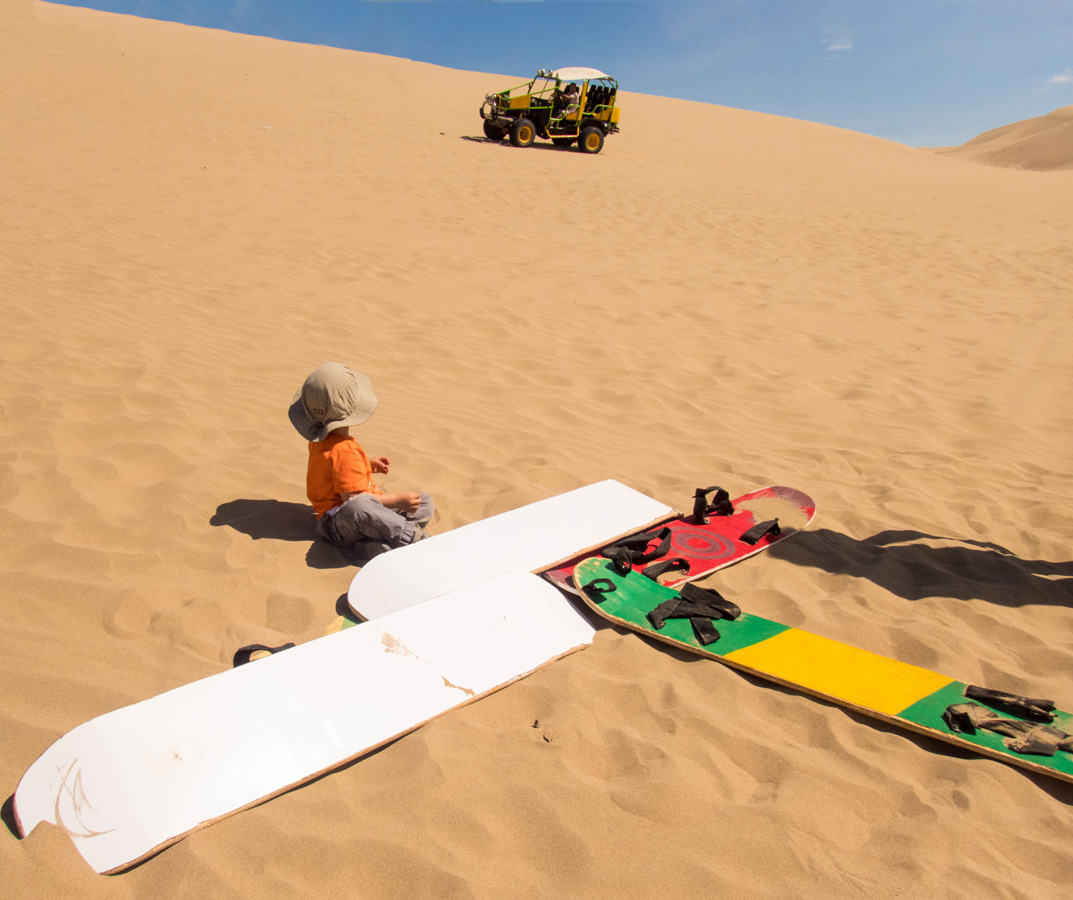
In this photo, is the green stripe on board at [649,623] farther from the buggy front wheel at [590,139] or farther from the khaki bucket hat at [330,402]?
the buggy front wheel at [590,139]

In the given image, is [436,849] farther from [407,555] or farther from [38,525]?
[38,525]

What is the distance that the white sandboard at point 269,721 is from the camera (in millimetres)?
1558

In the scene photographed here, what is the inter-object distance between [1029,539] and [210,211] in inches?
379

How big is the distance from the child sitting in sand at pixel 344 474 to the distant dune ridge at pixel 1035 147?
56.3m

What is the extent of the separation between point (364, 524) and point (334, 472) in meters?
0.24

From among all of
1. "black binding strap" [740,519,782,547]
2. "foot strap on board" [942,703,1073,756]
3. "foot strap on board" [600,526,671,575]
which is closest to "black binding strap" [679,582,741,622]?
"foot strap on board" [600,526,671,575]

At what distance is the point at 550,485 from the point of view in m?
3.42

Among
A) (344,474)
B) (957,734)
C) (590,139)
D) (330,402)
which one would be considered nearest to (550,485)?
(344,474)

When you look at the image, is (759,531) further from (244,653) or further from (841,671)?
(244,653)

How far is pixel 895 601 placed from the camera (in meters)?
2.65

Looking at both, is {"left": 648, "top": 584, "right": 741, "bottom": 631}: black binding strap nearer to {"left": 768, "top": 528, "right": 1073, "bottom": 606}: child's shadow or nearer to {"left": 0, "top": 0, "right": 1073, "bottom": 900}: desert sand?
{"left": 0, "top": 0, "right": 1073, "bottom": 900}: desert sand

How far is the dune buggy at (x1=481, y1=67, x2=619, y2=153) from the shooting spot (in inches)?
662

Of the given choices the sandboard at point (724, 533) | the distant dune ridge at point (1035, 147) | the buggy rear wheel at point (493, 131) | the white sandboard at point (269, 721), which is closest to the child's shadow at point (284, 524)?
the white sandboard at point (269, 721)

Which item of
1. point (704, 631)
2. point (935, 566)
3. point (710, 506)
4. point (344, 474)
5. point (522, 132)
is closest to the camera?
point (704, 631)
